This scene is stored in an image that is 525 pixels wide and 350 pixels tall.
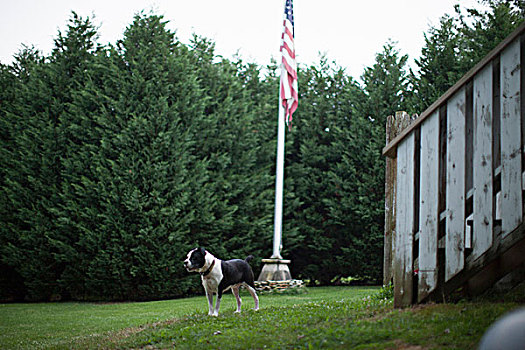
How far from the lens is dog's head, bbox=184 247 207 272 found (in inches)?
281

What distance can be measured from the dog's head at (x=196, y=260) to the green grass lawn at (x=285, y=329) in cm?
75

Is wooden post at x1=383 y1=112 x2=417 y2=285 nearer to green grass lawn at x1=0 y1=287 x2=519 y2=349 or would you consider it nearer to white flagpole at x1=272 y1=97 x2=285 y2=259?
green grass lawn at x1=0 y1=287 x2=519 y2=349

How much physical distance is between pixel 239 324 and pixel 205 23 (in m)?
12.0

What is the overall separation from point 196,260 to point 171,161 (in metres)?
5.78

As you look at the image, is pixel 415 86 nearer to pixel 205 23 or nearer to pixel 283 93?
pixel 283 93

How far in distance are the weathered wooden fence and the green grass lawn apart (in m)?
0.38

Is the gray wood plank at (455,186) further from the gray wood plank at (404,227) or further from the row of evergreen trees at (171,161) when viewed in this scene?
the row of evergreen trees at (171,161)

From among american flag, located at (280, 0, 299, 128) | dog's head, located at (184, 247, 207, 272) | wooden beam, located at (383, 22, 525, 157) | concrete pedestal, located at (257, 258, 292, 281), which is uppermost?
american flag, located at (280, 0, 299, 128)

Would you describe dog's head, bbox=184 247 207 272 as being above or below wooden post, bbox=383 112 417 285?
below

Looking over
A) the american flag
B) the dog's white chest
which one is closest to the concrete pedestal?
the american flag

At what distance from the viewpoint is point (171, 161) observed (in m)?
12.5

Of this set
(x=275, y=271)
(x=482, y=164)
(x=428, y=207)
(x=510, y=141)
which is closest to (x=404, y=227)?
(x=428, y=207)

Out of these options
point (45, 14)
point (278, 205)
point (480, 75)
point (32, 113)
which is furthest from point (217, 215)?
point (480, 75)

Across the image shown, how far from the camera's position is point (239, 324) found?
5.95m
